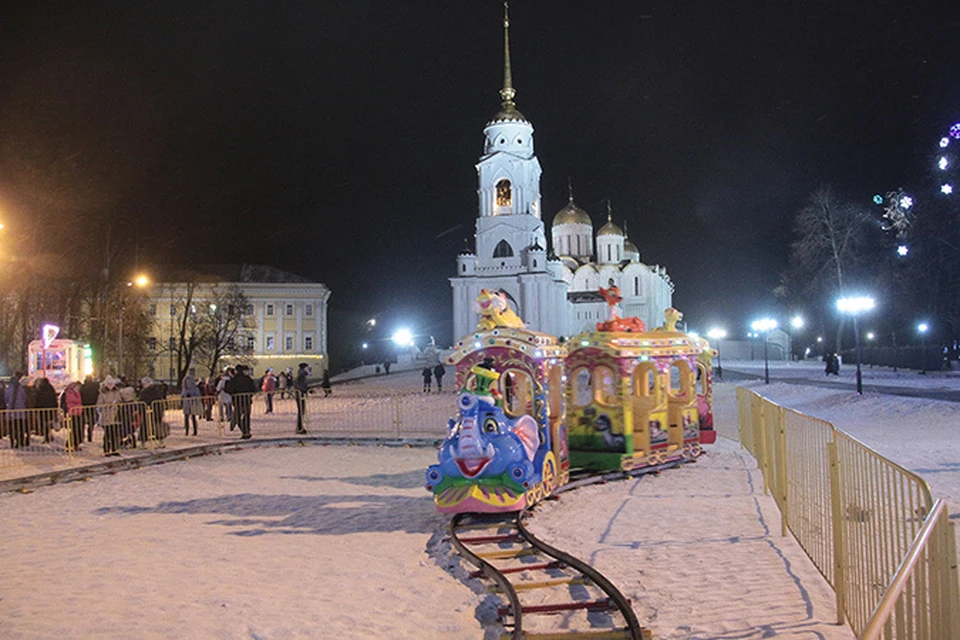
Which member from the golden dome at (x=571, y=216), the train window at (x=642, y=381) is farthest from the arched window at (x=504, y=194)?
the train window at (x=642, y=381)

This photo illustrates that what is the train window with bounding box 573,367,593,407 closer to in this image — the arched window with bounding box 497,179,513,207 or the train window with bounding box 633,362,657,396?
the train window with bounding box 633,362,657,396

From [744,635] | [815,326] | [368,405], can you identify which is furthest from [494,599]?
[815,326]

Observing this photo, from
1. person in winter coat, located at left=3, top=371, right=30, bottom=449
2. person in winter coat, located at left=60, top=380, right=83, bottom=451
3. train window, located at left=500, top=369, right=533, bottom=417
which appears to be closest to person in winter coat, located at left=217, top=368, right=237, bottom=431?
person in winter coat, located at left=60, top=380, right=83, bottom=451

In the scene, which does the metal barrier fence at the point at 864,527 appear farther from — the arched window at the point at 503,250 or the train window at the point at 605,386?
the arched window at the point at 503,250

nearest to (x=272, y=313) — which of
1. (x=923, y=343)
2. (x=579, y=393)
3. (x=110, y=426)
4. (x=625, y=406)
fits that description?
(x=110, y=426)

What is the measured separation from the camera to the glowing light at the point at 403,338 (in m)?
78.3

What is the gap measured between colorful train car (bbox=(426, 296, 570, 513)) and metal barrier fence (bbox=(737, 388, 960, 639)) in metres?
3.13

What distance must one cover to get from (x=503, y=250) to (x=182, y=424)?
43.3 m

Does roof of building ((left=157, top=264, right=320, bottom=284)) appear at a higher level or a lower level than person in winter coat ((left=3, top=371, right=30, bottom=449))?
higher

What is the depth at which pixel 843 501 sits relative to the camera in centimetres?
604

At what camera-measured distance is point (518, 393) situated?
12.0 m

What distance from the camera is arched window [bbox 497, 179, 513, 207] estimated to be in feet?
208

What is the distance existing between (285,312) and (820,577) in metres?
56.6

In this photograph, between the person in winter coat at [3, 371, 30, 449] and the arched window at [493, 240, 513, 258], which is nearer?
the person in winter coat at [3, 371, 30, 449]
